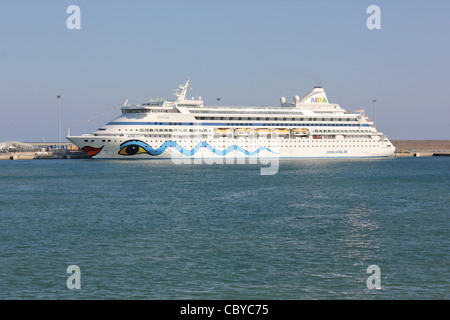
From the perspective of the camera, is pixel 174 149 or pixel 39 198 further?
pixel 174 149

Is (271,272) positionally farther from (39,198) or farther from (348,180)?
(348,180)

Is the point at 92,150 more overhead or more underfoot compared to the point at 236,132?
more underfoot

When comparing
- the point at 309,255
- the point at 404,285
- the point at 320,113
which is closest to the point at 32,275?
the point at 309,255

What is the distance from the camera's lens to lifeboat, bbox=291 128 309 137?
9194cm

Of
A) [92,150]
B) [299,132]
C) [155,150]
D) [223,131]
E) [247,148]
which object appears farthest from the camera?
[299,132]

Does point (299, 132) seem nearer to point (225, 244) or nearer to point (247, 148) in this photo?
point (247, 148)

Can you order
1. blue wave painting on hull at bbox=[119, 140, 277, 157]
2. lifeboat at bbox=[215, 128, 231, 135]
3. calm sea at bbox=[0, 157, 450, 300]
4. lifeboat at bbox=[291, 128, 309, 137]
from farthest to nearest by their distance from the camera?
lifeboat at bbox=[291, 128, 309, 137] → lifeboat at bbox=[215, 128, 231, 135] → blue wave painting on hull at bbox=[119, 140, 277, 157] → calm sea at bbox=[0, 157, 450, 300]

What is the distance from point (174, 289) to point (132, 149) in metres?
66.1

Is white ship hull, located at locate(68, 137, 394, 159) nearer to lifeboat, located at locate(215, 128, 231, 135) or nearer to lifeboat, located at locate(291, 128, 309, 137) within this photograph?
lifeboat, located at locate(291, 128, 309, 137)

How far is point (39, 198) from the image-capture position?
38250mm

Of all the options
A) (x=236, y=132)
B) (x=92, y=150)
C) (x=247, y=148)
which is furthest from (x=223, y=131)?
(x=92, y=150)

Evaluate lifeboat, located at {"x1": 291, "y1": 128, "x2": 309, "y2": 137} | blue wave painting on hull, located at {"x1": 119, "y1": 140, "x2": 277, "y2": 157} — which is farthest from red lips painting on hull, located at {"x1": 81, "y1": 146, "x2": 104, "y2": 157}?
lifeboat, located at {"x1": 291, "y1": 128, "x2": 309, "y2": 137}

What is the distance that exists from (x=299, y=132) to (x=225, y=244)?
237 ft

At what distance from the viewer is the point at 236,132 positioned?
3460 inches
